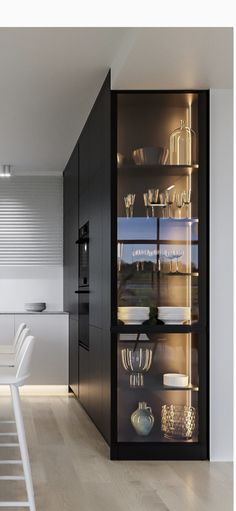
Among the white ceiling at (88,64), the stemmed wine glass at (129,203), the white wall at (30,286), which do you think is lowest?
the white wall at (30,286)

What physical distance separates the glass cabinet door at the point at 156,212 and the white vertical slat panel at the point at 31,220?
4371 mm

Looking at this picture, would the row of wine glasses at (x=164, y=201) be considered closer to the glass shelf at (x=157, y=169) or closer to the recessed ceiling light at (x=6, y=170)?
the glass shelf at (x=157, y=169)

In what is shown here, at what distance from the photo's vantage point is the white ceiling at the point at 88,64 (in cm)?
354

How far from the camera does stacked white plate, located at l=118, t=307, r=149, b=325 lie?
15.0 feet

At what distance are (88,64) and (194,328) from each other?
1839 millimetres

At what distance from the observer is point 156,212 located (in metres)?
4.61

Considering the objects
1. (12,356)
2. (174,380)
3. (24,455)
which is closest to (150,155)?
(174,380)

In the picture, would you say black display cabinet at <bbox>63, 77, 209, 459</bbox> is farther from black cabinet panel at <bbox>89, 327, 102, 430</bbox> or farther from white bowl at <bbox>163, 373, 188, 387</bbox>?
black cabinet panel at <bbox>89, 327, 102, 430</bbox>

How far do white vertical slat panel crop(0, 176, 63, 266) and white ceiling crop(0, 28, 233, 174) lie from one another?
265cm

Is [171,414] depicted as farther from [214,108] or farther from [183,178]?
[214,108]

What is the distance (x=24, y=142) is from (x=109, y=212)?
281 centimetres

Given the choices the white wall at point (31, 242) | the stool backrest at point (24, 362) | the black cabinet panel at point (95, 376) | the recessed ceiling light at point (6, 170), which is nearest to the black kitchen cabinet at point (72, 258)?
the white wall at point (31, 242)

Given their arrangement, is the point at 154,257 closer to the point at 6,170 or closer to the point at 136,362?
the point at 136,362

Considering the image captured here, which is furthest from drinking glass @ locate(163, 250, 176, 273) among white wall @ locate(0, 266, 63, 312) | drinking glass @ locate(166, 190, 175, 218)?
white wall @ locate(0, 266, 63, 312)
